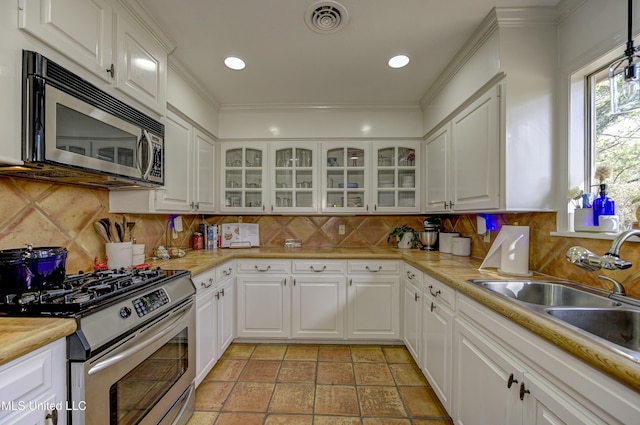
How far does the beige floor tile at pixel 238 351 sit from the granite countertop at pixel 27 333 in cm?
177

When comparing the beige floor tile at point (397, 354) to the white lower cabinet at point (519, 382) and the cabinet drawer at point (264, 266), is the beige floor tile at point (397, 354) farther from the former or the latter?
the cabinet drawer at point (264, 266)

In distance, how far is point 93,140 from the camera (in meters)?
1.30

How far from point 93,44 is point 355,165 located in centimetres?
230

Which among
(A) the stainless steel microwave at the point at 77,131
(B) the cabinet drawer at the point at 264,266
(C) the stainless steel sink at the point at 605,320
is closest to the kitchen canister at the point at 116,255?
(A) the stainless steel microwave at the point at 77,131

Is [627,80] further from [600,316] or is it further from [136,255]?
→ [136,255]

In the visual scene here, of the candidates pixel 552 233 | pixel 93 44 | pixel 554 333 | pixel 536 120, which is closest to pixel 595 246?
pixel 552 233

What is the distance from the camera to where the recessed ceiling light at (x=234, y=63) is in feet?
7.05

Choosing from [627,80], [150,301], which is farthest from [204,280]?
[627,80]

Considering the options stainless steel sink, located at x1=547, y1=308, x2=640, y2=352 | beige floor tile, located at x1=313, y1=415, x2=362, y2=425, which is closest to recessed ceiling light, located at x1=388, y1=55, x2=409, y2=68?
stainless steel sink, located at x1=547, y1=308, x2=640, y2=352

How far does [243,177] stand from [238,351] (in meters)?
1.74

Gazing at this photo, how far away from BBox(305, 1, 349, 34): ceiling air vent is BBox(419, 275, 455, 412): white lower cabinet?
1757 mm

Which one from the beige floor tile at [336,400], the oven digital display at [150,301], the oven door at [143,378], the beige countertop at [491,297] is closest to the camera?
the beige countertop at [491,297]

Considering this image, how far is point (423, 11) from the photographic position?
5.41ft

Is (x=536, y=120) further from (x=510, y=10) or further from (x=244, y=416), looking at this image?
(x=244, y=416)
